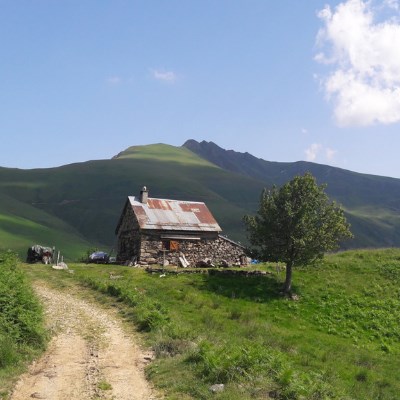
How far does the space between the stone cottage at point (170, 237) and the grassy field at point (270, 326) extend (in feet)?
20.7

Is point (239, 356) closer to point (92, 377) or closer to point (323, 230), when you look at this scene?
point (92, 377)

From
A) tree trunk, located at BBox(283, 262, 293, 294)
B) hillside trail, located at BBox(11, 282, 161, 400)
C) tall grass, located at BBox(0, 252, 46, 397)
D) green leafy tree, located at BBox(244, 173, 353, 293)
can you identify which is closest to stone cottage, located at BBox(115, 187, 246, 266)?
green leafy tree, located at BBox(244, 173, 353, 293)

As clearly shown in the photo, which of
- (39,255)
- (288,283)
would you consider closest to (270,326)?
(288,283)

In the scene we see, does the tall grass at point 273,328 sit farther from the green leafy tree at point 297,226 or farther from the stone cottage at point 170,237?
the stone cottage at point 170,237

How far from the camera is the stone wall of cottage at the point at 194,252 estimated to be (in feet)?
152

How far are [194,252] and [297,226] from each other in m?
14.7

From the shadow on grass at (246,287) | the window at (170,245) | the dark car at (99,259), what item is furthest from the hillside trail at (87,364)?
the dark car at (99,259)

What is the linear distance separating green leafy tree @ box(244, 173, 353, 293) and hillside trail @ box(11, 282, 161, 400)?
1953cm

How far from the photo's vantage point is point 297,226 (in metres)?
37.1

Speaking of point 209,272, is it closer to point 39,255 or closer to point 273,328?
point 273,328

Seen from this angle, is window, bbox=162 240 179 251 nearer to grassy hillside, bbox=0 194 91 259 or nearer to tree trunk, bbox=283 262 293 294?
tree trunk, bbox=283 262 293 294

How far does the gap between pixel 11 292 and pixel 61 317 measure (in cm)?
500

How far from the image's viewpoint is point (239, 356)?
1312 centimetres

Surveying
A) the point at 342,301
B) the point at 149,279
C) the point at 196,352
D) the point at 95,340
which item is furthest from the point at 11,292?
the point at 342,301
